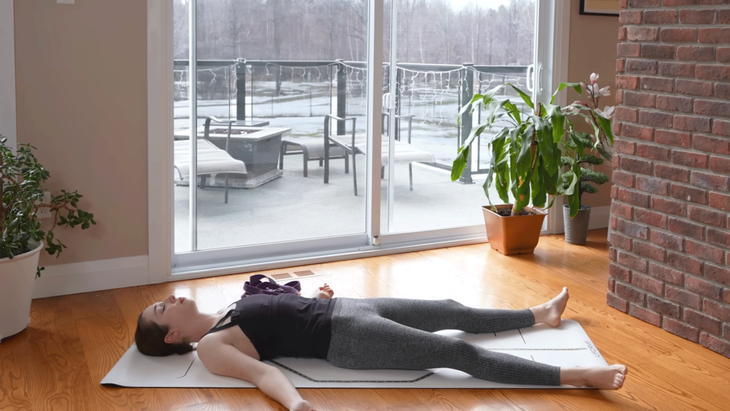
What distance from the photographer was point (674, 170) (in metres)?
2.82

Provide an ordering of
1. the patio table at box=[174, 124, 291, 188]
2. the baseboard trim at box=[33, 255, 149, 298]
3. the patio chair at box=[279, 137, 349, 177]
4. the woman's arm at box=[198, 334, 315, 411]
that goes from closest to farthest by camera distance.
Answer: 1. the woman's arm at box=[198, 334, 315, 411]
2. the baseboard trim at box=[33, 255, 149, 298]
3. the patio table at box=[174, 124, 291, 188]
4. the patio chair at box=[279, 137, 349, 177]

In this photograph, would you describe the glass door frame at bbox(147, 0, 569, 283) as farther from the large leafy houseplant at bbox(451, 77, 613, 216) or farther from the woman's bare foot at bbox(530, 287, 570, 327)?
the woman's bare foot at bbox(530, 287, 570, 327)

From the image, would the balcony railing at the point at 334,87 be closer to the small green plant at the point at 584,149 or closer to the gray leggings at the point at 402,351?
the small green plant at the point at 584,149

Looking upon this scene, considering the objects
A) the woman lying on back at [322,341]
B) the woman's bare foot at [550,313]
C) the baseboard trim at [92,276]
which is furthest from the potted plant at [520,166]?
the baseboard trim at [92,276]

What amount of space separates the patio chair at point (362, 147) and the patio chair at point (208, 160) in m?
0.50

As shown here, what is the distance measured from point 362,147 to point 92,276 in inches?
61.0

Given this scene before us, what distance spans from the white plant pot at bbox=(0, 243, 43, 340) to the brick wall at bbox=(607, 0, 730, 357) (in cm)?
240

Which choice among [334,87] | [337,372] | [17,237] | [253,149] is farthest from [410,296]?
[17,237]

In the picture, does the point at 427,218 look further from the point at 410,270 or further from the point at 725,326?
the point at 725,326

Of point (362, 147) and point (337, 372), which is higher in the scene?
point (362, 147)

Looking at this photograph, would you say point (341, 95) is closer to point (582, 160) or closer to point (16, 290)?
point (582, 160)

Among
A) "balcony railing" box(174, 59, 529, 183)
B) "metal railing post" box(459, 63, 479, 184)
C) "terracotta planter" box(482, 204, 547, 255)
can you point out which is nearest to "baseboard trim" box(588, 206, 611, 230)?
"terracotta planter" box(482, 204, 547, 255)

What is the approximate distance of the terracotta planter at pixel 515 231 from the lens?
398cm

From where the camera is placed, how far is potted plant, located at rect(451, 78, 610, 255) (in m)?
3.71
